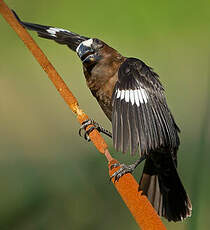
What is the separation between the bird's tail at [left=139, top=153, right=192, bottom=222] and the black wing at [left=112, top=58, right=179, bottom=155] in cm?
10

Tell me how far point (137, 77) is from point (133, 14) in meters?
0.14

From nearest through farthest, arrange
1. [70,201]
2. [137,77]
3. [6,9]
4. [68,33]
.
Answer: [6,9], [70,201], [137,77], [68,33]

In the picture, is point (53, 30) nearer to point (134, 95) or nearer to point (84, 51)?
point (84, 51)

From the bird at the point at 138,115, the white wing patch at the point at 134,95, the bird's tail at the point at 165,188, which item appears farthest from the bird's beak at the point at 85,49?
the bird's tail at the point at 165,188

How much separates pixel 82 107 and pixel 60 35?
0.69 feet

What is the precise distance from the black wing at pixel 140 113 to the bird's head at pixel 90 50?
0.09 meters

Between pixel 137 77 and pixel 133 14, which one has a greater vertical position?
pixel 133 14

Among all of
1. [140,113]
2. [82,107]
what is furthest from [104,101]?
[140,113]

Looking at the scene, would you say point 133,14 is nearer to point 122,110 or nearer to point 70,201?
point 122,110

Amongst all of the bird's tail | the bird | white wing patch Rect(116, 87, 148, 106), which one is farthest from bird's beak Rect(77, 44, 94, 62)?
the bird's tail

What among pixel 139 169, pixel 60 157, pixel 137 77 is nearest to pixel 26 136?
pixel 60 157

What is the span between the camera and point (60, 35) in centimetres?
104

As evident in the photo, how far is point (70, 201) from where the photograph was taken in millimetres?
753

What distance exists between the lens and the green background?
2.38ft
